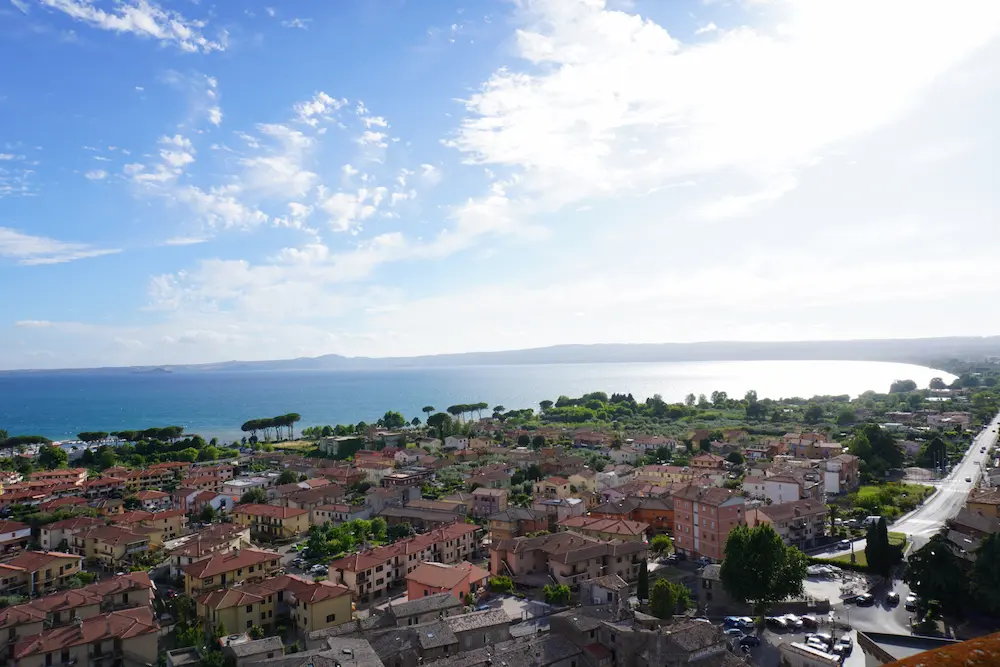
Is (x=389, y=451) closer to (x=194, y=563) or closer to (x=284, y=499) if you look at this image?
(x=284, y=499)

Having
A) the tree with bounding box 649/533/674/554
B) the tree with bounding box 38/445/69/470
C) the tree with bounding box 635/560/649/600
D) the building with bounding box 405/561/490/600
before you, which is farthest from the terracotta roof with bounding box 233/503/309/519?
the tree with bounding box 38/445/69/470

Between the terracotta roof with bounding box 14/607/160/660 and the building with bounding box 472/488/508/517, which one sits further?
the building with bounding box 472/488/508/517

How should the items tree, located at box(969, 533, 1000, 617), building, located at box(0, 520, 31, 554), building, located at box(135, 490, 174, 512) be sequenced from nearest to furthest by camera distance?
tree, located at box(969, 533, 1000, 617)
building, located at box(0, 520, 31, 554)
building, located at box(135, 490, 174, 512)

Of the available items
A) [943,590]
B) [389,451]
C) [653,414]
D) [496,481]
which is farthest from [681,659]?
[653,414]

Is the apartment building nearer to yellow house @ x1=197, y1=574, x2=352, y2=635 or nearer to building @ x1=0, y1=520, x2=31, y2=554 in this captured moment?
yellow house @ x1=197, y1=574, x2=352, y2=635

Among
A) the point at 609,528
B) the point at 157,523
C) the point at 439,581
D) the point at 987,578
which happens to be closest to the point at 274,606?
the point at 439,581
